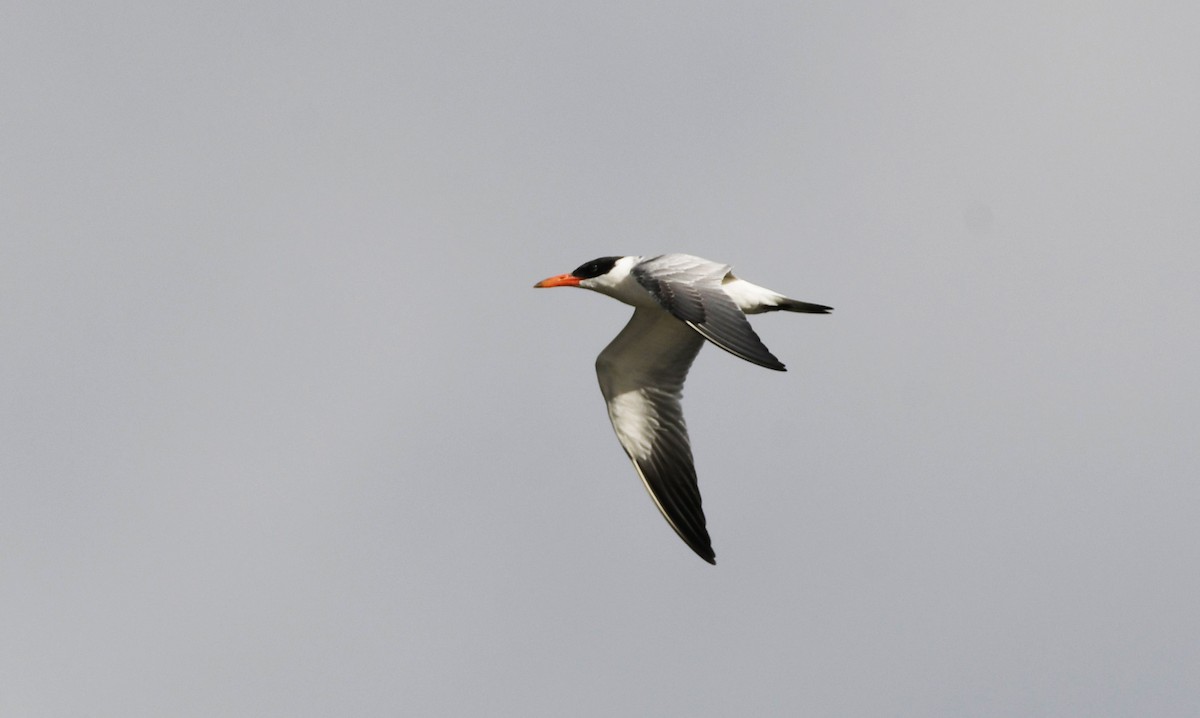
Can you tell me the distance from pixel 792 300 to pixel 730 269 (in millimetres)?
1123

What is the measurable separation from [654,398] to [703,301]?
374 centimetres

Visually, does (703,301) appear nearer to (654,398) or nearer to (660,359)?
(660,359)

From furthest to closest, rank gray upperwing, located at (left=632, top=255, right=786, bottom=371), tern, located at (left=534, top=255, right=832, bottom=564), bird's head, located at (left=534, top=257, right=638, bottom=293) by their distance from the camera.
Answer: bird's head, located at (left=534, top=257, right=638, bottom=293)
tern, located at (left=534, top=255, right=832, bottom=564)
gray upperwing, located at (left=632, top=255, right=786, bottom=371)

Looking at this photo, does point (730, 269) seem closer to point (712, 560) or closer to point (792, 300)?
point (792, 300)

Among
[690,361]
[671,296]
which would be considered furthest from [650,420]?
[671,296]

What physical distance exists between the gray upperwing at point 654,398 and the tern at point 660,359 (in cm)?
1

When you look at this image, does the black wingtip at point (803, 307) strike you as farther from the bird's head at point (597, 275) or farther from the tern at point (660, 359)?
the bird's head at point (597, 275)

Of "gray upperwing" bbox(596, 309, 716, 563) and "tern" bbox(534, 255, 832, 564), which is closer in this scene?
"tern" bbox(534, 255, 832, 564)

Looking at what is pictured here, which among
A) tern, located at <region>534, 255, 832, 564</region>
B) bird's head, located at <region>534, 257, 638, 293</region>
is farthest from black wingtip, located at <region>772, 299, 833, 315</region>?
bird's head, located at <region>534, 257, 638, 293</region>

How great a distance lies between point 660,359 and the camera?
20734 mm

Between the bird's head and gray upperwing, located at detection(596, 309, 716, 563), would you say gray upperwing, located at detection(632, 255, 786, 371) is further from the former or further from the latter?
gray upperwing, located at detection(596, 309, 716, 563)

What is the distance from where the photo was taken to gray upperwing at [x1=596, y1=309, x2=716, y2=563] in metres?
20.2

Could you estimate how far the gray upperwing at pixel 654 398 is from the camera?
20172 mm

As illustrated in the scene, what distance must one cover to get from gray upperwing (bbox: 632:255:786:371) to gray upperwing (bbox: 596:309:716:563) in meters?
1.52
